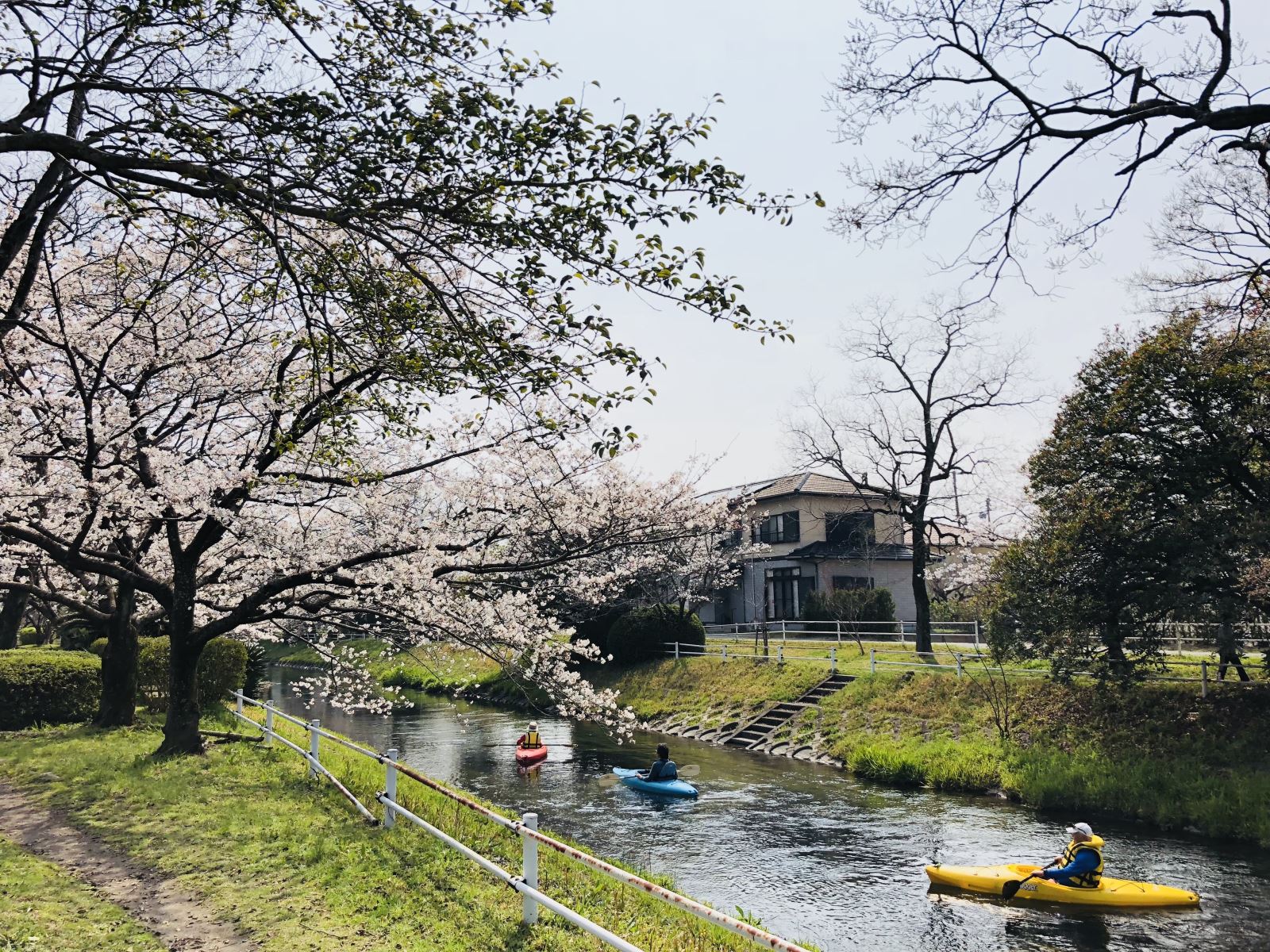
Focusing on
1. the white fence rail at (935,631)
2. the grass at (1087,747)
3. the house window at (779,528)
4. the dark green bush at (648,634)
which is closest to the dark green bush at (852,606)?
the white fence rail at (935,631)

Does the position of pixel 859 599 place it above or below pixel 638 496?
below

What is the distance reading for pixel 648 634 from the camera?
31.4m

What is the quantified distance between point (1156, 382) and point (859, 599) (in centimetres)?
1947

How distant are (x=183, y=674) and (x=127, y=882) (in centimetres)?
585

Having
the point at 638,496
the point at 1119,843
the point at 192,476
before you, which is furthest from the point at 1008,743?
the point at 192,476

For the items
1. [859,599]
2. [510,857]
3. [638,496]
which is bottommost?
[510,857]

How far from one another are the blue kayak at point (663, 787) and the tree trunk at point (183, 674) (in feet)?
25.9

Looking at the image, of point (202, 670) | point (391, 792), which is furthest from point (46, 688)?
point (391, 792)

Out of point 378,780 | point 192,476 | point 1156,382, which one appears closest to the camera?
point 192,476

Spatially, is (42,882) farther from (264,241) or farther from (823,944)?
A: (823,944)

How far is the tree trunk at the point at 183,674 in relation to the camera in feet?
42.4

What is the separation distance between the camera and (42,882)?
24.6 feet

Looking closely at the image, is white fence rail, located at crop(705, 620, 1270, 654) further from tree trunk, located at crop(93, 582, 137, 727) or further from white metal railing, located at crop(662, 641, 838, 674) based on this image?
tree trunk, located at crop(93, 582, 137, 727)

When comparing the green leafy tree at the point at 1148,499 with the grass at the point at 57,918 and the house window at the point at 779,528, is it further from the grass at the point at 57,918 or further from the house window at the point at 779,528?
the house window at the point at 779,528
